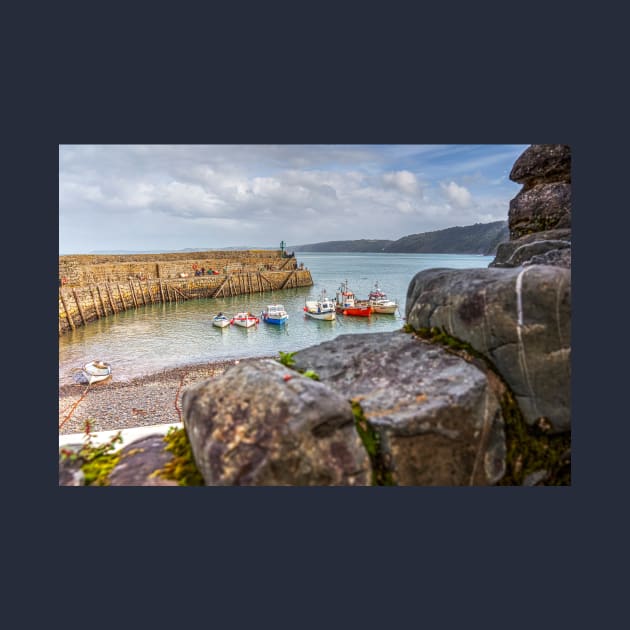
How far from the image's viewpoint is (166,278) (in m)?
26.2

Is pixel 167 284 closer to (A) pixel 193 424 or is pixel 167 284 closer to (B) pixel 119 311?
(B) pixel 119 311

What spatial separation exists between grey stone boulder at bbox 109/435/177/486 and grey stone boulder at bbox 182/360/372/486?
571 millimetres

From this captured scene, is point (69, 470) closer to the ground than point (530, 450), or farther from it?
closer to the ground

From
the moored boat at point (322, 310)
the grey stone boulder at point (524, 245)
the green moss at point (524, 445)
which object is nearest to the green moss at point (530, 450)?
the green moss at point (524, 445)

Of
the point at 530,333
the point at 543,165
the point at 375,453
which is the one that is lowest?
the point at 375,453

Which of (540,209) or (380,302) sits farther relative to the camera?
(380,302)

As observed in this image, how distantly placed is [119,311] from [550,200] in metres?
20.7

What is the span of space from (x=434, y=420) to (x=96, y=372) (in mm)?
9098

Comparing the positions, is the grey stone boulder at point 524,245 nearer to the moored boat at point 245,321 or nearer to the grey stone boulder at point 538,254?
the grey stone boulder at point 538,254

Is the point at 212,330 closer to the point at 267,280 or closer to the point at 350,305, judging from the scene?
the point at 350,305

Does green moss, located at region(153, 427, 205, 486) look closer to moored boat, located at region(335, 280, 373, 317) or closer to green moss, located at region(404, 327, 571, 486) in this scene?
green moss, located at region(404, 327, 571, 486)

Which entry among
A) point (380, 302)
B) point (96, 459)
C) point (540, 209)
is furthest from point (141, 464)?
point (380, 302)

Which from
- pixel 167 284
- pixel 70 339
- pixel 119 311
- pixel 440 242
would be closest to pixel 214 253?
pixel 167 284

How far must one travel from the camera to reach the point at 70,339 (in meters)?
13.9
